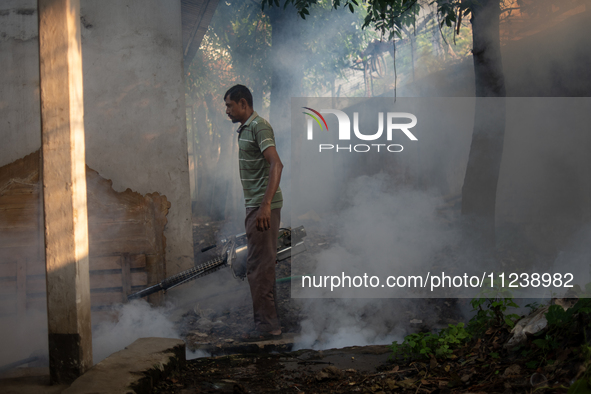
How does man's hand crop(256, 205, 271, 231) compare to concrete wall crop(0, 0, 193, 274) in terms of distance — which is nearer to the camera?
man's hand crop(256, 205, 271, 231)

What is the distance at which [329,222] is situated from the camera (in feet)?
28.0

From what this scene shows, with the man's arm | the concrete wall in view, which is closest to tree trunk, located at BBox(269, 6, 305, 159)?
the concrete wall

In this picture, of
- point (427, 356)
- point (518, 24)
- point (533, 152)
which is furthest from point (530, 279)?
point (518, 24)

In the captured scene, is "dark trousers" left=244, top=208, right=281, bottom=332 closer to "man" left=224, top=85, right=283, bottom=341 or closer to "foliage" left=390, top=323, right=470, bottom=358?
"man" left=224, top=85, right=283, bottom=341

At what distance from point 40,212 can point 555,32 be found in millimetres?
6374

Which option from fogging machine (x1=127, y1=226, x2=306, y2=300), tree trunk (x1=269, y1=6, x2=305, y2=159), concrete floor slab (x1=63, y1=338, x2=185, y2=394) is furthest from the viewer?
tree trunk (x1=269, y1=6, x2=305, y2=159)

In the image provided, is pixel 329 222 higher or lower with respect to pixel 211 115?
lower

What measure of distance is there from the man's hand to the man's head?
78 cm

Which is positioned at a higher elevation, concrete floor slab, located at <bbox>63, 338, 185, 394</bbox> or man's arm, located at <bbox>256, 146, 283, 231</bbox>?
man's arm, located at <bbox>256, 146, 283, 231</bbox>

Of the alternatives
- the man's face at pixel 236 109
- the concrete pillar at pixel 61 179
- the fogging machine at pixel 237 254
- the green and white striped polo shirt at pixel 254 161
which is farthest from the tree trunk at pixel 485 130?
the concrete pillar at pixel 61 179

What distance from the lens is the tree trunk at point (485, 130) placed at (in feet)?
15.3

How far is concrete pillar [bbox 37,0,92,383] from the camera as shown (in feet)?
7.01

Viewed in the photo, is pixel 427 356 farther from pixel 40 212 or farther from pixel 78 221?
pixel 40 212

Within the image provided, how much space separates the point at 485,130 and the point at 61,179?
14.8 feet
